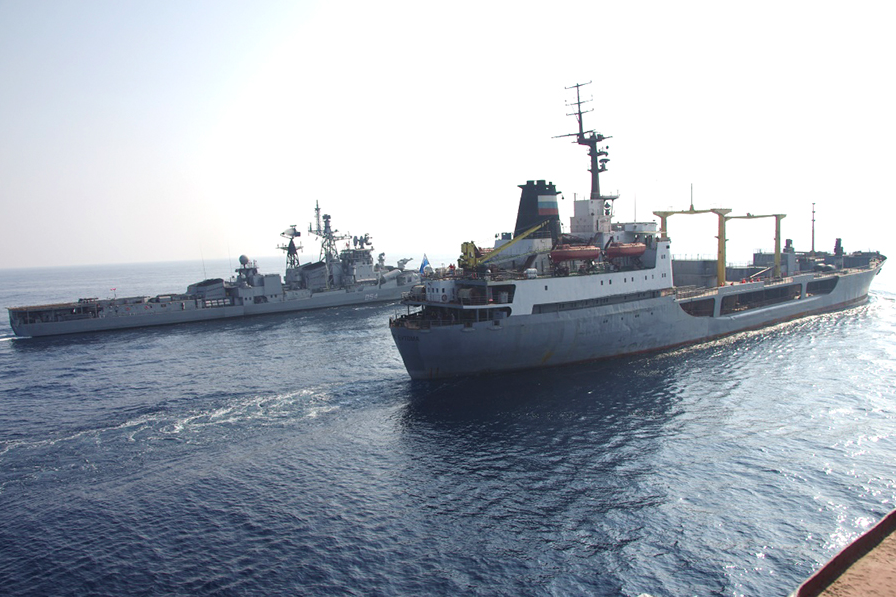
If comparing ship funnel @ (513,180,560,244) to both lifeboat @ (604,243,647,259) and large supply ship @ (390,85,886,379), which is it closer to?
large supply ship @ (390,85,886,379)

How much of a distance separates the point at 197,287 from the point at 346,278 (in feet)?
66.7

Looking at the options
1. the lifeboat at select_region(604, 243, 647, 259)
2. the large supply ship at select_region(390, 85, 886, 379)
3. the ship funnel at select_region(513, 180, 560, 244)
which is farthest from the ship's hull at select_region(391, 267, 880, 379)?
the ship funnel at select_region(513, 180, 560, 244)

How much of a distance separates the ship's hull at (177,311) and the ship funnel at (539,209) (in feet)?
133

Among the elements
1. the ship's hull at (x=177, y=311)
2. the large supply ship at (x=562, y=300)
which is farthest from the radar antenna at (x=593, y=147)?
the ship's hull at (x=177, y=311)

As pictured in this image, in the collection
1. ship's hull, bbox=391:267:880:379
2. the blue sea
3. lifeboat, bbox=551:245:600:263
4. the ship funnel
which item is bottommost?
the blue sea

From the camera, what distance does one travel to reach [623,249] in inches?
1508

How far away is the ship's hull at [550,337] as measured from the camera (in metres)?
32.4

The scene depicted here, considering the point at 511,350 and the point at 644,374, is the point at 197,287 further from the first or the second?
the point at 644,374

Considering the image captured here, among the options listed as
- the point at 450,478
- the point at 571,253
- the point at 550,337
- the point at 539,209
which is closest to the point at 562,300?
the point at 550,337

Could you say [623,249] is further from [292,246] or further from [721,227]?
[292,246]

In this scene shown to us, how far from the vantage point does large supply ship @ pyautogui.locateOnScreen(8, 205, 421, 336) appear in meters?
60.0

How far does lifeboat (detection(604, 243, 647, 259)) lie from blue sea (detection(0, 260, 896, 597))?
8037 mm

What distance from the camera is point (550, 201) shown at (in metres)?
39.1

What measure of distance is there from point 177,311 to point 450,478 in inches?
2169
